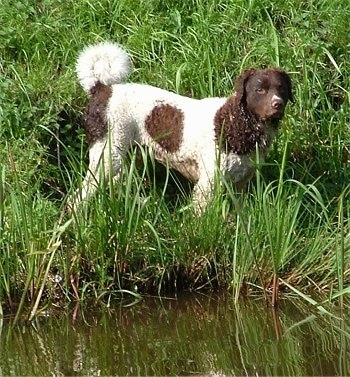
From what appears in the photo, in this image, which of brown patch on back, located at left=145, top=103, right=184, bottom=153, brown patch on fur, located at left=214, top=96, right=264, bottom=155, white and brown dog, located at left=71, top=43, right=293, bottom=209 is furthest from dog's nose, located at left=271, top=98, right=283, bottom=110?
brown patch on back, located at left=145, top=103, right=184, bottom=153

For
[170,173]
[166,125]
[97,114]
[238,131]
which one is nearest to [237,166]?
[238,131]

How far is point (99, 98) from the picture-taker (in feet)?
25.4

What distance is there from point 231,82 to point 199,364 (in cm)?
344

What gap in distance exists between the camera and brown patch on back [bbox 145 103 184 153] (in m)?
7.61

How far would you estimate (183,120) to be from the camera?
24.9ft

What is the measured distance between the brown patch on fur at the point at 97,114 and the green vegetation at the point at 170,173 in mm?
224

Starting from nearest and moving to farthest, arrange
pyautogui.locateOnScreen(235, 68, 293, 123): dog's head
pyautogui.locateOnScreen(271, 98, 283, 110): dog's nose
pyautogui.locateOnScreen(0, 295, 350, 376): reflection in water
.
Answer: pyautogui.locateOnScreen(0, 295, 350, 376): reflection in water < pyautogui.locateOnScreen(271, 98, 283, 110): dog's nose < pyautogui.locateOnScreen(235, 68, 293, 123): dog's head

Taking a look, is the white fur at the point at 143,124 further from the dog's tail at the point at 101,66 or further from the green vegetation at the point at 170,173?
the green vegetation at the point at 170,173

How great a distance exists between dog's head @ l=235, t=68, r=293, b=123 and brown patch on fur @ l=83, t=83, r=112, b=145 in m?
0.95

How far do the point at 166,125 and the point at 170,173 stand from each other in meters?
0.49

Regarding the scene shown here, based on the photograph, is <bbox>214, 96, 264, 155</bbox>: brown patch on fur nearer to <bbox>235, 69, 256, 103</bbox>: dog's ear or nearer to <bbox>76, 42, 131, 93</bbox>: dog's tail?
<bbox>235, 69, 256, 103</bbox>: dog's ear

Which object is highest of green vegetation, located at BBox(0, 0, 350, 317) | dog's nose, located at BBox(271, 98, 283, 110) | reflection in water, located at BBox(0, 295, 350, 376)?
dog's nose, located at BBox(271, 98, 283, 110)

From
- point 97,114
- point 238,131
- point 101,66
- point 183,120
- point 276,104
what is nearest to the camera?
point 276,104

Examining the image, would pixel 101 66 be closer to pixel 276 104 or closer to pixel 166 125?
pixel 166 125
